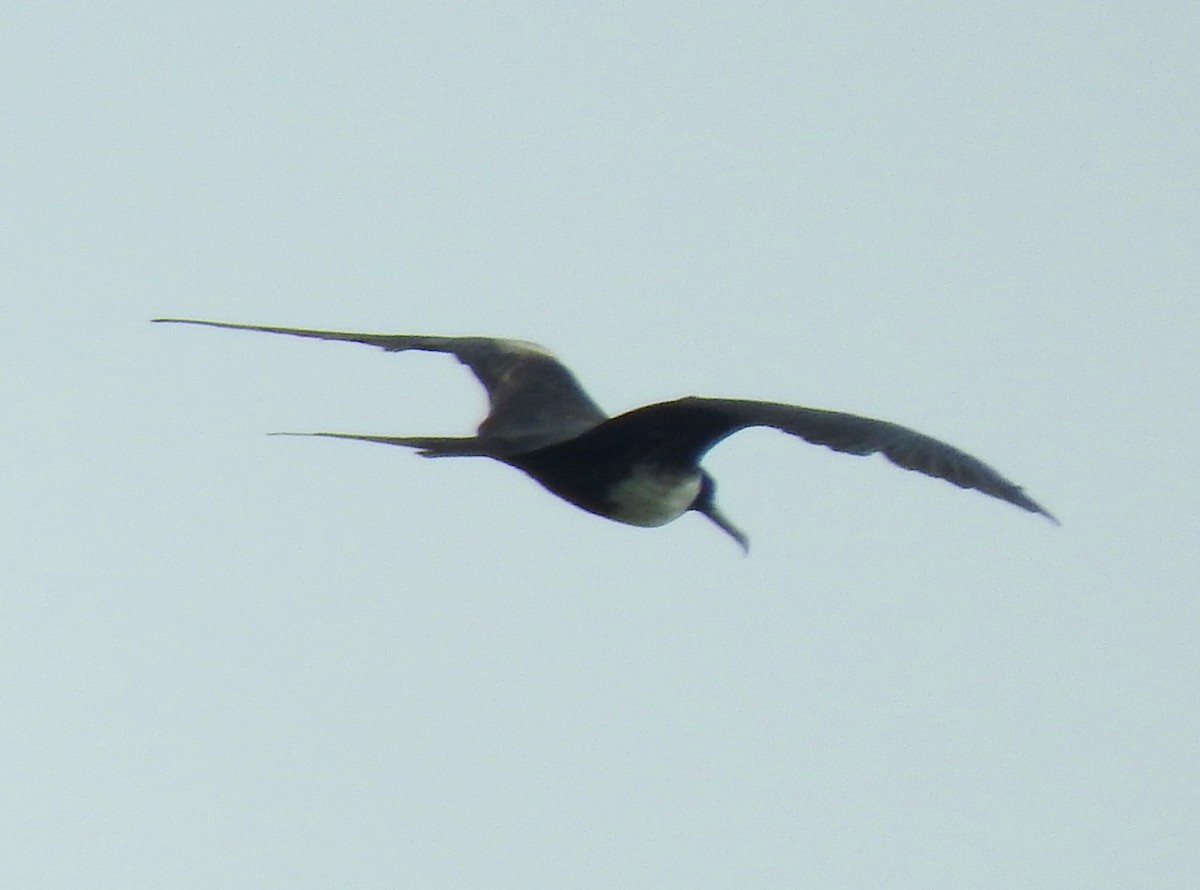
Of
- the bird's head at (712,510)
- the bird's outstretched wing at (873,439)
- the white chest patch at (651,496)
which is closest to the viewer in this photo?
the bird's outstretched wing at (873,439)

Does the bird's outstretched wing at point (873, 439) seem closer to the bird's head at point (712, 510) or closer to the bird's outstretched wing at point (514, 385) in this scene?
the bird's outstretched wing at point (514, 385)

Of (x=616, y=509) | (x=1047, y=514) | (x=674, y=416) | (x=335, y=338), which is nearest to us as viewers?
(x=1047, y=514)

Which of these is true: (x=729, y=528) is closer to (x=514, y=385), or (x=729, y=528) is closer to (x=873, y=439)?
(x=514, y=385)

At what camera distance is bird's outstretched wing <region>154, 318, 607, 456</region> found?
10848mm

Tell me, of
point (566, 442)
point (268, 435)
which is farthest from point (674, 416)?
point (268, 435)

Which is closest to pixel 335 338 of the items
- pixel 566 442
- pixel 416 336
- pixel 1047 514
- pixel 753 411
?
pixel 416 336

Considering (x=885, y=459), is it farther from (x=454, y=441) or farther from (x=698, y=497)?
(x=698, y=497)

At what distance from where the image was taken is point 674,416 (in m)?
10.1

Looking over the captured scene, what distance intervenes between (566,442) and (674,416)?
2.02 feet

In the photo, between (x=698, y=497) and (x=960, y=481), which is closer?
(x=960, y=481)

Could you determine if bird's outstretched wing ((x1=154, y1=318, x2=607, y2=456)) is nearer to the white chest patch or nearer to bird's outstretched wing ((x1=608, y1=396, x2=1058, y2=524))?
the white chest patch

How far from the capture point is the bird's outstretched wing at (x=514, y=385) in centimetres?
1085

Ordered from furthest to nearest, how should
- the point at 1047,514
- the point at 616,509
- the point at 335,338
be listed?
1. the point at 335,338
2. the point at 616,509
3. the point at 1047,514

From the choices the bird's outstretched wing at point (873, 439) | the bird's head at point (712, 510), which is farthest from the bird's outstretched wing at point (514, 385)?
the bird's outstretched wing at point (873, 439)
